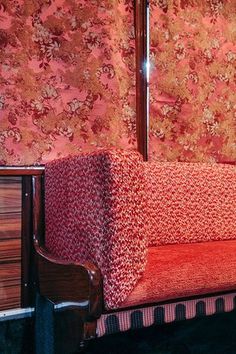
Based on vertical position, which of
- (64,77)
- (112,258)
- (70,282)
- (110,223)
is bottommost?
(70,282)

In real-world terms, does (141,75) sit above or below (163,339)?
above

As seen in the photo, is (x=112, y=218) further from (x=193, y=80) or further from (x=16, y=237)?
(x=193, y=80)

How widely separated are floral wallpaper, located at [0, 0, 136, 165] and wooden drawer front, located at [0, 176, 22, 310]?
0.47 feet

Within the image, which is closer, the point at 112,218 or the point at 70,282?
the point at 112,218

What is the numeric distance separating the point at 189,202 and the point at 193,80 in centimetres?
82

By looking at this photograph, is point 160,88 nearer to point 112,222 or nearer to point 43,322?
point 112,222

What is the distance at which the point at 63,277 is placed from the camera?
1689 millimetres

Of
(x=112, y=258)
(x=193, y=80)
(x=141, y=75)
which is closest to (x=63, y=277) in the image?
(x=112, y=258)

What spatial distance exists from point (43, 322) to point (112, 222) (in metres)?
0.78

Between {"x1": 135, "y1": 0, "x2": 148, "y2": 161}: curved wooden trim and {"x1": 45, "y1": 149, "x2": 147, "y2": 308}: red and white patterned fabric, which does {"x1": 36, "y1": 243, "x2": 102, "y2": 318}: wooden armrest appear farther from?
{"x1": 135, "y1": 0, "x2": 148, "y2": 161}: curved wooden trim

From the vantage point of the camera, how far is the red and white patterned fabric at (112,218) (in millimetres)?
1487

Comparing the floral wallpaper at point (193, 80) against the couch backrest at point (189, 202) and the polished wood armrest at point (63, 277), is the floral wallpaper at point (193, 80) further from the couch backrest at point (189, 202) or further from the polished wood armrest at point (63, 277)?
the polished wood armrest at point (63, 277)

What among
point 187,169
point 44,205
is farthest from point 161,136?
point 44,205

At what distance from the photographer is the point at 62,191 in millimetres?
1870
